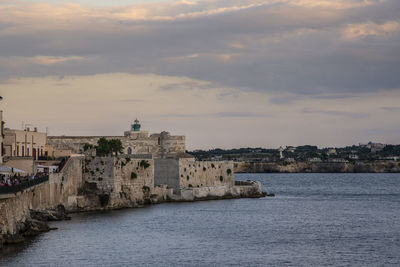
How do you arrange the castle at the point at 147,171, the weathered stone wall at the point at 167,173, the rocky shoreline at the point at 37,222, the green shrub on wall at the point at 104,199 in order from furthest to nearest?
the weathered stone wall at the point at 167,173 < the castle at the point at 147,171 < the green shrub on wall at the point at 104,199 < the rocky shoreline at the point at 37,222

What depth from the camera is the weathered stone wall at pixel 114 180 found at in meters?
53.9

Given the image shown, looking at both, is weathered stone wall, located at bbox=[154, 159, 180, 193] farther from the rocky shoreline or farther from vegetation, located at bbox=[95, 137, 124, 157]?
the rocky shoreline

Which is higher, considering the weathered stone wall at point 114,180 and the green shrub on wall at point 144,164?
the green shrub on wall at point 144,164

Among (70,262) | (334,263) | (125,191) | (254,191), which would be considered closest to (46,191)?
(125,191)

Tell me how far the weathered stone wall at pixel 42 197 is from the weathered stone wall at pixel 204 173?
44.1 feet

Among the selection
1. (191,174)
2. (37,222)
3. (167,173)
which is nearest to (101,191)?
(167,173)

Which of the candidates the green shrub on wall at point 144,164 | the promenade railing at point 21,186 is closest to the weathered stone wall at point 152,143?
the green shrub on wall at point 144,164

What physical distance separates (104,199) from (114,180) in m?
1.63

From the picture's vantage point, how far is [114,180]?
179 ft

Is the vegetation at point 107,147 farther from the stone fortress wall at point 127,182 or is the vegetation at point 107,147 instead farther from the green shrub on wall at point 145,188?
the green shrub on wall at point 145,188

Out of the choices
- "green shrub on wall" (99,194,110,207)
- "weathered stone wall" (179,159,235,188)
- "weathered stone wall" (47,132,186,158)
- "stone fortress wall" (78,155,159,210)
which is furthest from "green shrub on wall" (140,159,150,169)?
"weathered stone wall" (47,132,186,158)

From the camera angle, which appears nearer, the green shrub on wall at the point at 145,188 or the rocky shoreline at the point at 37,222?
the rocky shoreline at the point at 37,222

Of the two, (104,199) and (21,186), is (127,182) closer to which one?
(104,199)

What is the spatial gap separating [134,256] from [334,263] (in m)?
7.90
